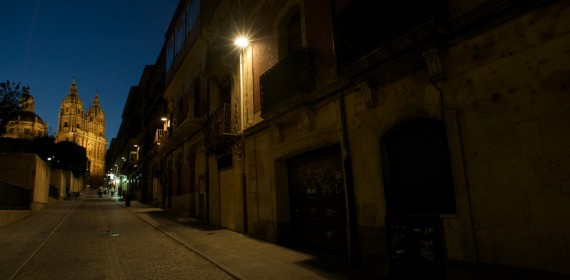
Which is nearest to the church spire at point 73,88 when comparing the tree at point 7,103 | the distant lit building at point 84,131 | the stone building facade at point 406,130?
the distant lit building at point 84,131

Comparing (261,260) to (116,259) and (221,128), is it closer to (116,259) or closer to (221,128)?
(116,259)

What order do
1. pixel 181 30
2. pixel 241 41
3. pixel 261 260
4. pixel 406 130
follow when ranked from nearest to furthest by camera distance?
pixel 406 130
pixel 261 260
pixel 241 41
pixel 181 30

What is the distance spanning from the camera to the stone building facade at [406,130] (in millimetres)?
4250

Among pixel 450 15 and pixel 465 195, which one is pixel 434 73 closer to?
pixel 450 15

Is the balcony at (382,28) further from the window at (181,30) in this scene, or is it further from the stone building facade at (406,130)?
the window at (181,30)

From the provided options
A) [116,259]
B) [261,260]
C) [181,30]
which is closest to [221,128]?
[116,259]

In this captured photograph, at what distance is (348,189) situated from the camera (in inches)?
284

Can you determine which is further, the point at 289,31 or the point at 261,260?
the point at 289,31

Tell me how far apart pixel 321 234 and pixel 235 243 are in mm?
2941

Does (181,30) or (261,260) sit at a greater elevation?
(181,30)

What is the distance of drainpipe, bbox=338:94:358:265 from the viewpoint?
6.98 m

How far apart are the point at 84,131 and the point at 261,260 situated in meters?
142

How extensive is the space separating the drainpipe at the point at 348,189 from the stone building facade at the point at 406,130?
0.02m

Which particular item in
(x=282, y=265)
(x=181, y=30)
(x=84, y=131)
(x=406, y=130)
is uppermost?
(x=84, y=131)
